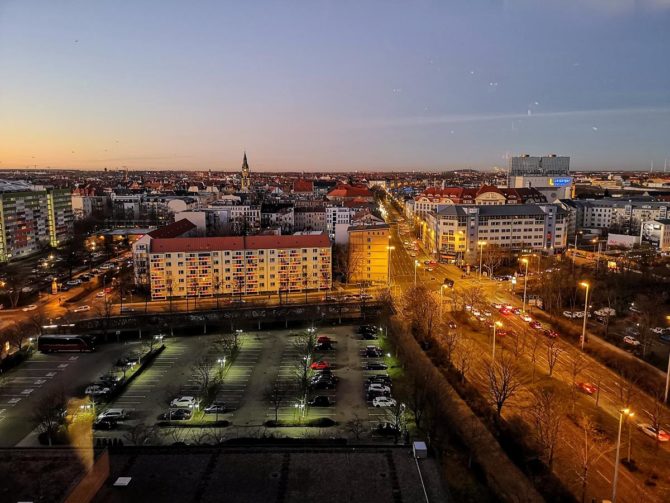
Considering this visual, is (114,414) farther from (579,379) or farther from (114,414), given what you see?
(579,379)

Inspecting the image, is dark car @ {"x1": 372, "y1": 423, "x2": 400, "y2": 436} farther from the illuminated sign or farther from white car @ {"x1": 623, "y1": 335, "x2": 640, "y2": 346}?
the illuminated sign

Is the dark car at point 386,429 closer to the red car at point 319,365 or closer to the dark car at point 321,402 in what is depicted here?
the dark car at point 321,402

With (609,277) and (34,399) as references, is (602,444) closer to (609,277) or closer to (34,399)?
(34,399)

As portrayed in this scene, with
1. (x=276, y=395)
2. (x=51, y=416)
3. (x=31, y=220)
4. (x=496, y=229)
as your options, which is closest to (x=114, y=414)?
(x=51, y=416)

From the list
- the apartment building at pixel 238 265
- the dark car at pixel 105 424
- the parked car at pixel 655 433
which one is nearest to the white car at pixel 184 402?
the dark car at pixel 105 424

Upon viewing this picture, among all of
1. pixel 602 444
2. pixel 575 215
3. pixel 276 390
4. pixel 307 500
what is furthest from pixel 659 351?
pixel 575 215

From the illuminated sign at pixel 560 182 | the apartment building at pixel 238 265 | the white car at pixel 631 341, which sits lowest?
the white car at pixel 631 341

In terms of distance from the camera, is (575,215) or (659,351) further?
(575,215)
